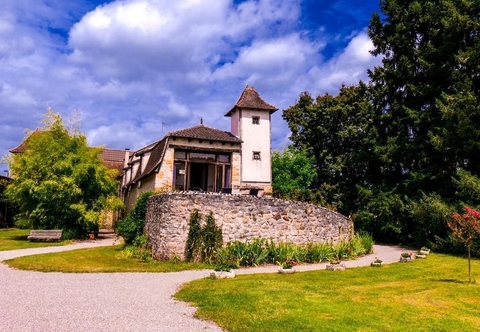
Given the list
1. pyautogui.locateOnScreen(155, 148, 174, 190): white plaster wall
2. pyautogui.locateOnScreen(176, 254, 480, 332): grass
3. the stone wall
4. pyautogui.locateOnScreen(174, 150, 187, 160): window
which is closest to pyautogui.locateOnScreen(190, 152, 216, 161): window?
pyautogui.locateOnScreen(174, 150, 187, 160): window

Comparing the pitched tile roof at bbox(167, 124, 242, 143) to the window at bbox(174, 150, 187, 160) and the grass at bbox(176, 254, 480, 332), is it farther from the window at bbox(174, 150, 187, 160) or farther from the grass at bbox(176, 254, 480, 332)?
the grass at bbox(176, 254, 480, 332)

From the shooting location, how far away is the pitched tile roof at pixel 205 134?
1071 inches

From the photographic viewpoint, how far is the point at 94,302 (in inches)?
370

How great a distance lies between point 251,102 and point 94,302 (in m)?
22.8

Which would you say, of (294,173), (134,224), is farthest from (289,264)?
(294,173)

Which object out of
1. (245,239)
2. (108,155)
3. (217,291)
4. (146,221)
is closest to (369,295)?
(217,291)

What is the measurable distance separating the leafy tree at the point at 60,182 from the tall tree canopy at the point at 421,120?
17.7 meters

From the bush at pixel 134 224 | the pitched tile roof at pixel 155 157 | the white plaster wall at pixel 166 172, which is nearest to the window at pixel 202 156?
the white plaster wall at pixel 166 172

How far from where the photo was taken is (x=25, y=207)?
2572 cm

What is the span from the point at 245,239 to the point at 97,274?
6.68 metres

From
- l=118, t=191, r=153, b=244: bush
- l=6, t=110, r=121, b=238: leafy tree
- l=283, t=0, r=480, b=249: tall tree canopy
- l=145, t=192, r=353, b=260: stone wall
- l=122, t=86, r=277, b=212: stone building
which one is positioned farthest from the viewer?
l=122, t=86, r=277, b=212: stone building

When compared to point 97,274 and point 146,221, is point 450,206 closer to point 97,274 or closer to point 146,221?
point 146,221

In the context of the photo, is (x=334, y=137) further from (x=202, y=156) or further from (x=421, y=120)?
(x=202, y=156)

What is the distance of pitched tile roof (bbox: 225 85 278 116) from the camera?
2986cm
